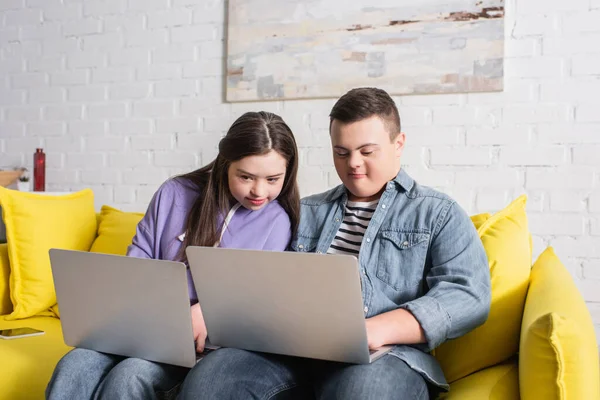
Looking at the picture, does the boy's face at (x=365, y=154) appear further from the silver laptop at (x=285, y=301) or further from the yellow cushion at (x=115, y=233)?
the yellow cushion at (x=115, y=233)

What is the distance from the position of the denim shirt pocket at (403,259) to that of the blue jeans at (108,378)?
515mm

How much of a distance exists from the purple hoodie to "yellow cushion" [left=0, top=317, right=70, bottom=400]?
0.35 meters

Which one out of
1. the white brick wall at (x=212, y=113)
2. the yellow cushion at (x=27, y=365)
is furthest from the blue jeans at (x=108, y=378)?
the white brick wall at (x=212, y=113)

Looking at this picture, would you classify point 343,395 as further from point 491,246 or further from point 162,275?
point 491,246

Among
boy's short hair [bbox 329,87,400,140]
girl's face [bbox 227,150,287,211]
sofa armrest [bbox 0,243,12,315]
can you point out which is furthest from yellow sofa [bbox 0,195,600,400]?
girl's face [bbox 227,150,287,211]

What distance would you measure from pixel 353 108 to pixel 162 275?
596 mm

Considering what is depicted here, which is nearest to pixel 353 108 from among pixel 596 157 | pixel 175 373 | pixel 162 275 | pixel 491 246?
pixel 491 246

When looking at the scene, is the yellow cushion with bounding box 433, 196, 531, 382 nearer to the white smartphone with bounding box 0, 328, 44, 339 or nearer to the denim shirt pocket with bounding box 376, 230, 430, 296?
the denim shirt pocket with bounding box 376, 230, 430, 296

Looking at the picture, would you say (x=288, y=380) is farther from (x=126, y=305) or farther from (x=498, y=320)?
(x=498, y=320)

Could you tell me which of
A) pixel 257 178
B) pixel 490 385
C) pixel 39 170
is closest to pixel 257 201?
pixel 257 178

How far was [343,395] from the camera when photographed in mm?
1167

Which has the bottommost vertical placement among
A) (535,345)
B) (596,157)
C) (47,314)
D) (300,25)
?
(47,314)

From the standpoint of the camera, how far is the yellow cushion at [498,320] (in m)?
1.47

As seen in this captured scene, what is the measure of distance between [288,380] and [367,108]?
64 cm
